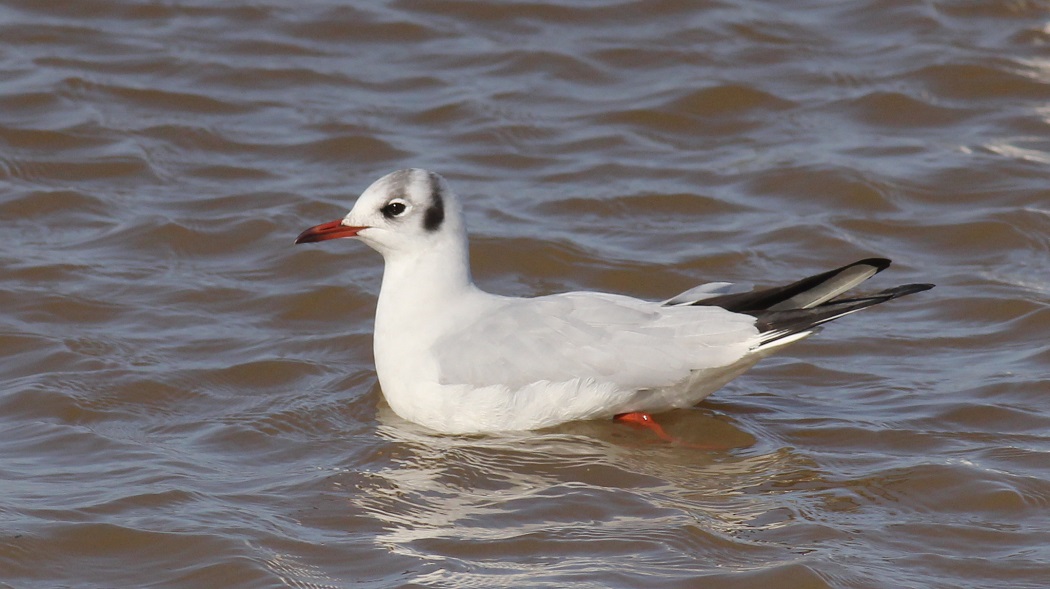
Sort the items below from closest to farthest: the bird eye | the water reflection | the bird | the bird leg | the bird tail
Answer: the water reflection → the bird tail → the bird → the bird leg → the bird eye

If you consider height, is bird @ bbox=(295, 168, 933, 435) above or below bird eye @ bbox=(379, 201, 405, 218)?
below

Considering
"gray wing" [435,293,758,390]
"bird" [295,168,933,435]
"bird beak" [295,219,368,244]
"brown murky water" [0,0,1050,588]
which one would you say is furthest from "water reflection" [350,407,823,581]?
"bird beak" [295,219,368,244]

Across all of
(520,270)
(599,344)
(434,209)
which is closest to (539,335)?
(599,344)

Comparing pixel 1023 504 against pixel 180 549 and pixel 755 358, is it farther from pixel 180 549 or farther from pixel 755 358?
pixel 180 549

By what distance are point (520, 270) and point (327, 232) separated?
2.10m

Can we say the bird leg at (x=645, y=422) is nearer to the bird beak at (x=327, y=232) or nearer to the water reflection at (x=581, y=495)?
the water reflection at (x=581, y=495)

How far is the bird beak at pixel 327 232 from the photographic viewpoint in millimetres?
6406

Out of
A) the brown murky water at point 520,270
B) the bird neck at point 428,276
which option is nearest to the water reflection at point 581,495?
the brown murky water at point 520,270

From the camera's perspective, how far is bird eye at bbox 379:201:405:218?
6.51m

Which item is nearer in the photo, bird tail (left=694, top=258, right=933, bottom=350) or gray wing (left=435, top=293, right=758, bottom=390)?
bird tail (left=694, top=258, right=933, bottom=350)

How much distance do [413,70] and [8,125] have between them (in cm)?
287

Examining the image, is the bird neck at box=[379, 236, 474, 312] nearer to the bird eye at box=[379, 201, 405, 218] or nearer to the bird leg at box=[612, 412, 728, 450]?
the bird eye at box=[379, 201, 405, 218]

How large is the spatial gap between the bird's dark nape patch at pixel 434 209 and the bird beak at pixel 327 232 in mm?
301

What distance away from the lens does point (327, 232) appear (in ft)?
21.1
